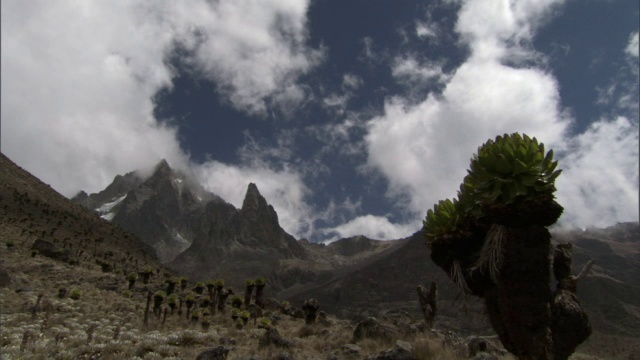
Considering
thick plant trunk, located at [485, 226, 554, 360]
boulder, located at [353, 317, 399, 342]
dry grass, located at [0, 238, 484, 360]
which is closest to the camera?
thick plant trunk, located at [485, 226, 554, 360]

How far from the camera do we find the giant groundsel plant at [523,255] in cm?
928

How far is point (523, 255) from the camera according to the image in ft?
30.7

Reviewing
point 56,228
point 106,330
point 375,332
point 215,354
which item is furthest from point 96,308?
point 56,228

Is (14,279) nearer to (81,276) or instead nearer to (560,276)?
(81,276)

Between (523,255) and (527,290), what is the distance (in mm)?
685

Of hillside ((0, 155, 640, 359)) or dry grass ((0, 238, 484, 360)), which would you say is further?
hillside ((0, 155, 640, 359))

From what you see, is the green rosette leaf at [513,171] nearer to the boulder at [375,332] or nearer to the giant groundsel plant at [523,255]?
the giant groundsel plant at [523,255]

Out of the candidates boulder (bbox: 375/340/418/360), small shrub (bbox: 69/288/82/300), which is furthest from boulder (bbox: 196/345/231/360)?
small shrub (bbox: 69/288/82/300)

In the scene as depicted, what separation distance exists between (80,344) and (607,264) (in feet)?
722

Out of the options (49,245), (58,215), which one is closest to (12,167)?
(58,215)

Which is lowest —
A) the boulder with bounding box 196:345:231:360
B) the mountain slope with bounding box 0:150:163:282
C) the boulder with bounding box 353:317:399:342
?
the boulder with bounding box 196:345:231:360

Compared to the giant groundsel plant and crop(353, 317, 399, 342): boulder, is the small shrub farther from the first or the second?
the giant groundsel plant

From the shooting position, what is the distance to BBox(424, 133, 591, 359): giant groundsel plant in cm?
928

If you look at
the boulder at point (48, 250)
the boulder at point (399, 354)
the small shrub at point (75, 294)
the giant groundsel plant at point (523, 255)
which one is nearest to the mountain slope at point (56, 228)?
the boulder at point (48, 250)
